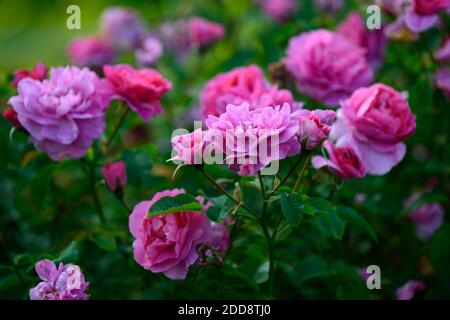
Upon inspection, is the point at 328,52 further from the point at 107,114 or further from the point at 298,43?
the point at 107,114

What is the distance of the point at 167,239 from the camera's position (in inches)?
45.9

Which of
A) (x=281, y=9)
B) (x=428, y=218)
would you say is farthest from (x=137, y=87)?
(x=281, y=9)

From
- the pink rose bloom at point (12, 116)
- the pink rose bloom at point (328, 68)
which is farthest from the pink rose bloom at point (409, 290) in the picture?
the pink rose bloom at point (12, 116)

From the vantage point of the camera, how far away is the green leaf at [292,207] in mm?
1091

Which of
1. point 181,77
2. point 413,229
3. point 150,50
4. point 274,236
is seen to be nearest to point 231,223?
point 274,236

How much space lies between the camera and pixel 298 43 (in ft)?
5.21

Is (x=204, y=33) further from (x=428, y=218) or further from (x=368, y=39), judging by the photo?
(x=428, y=218)

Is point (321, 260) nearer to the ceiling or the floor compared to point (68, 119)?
nearer to the floor

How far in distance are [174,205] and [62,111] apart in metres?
0.31

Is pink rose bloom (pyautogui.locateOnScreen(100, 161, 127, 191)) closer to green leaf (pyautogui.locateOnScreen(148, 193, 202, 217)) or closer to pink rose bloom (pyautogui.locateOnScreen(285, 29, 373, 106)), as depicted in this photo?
green leaf (pyautogui.locateOnScreen(148, 193, 202, 217))

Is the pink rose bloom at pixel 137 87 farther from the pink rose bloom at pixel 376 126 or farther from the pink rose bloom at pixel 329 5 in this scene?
the pink rose bloom at pixel 329 5

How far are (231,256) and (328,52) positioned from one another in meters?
0.48

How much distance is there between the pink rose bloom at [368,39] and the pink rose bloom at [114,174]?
0.71 meters

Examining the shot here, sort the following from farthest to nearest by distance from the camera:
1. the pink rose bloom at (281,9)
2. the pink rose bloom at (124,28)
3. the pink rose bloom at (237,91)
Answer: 1. the pink rose bloom at (281,9)
2. the pink rose bloom at (124,28)
3. the pink rose bloom at (237,91)
